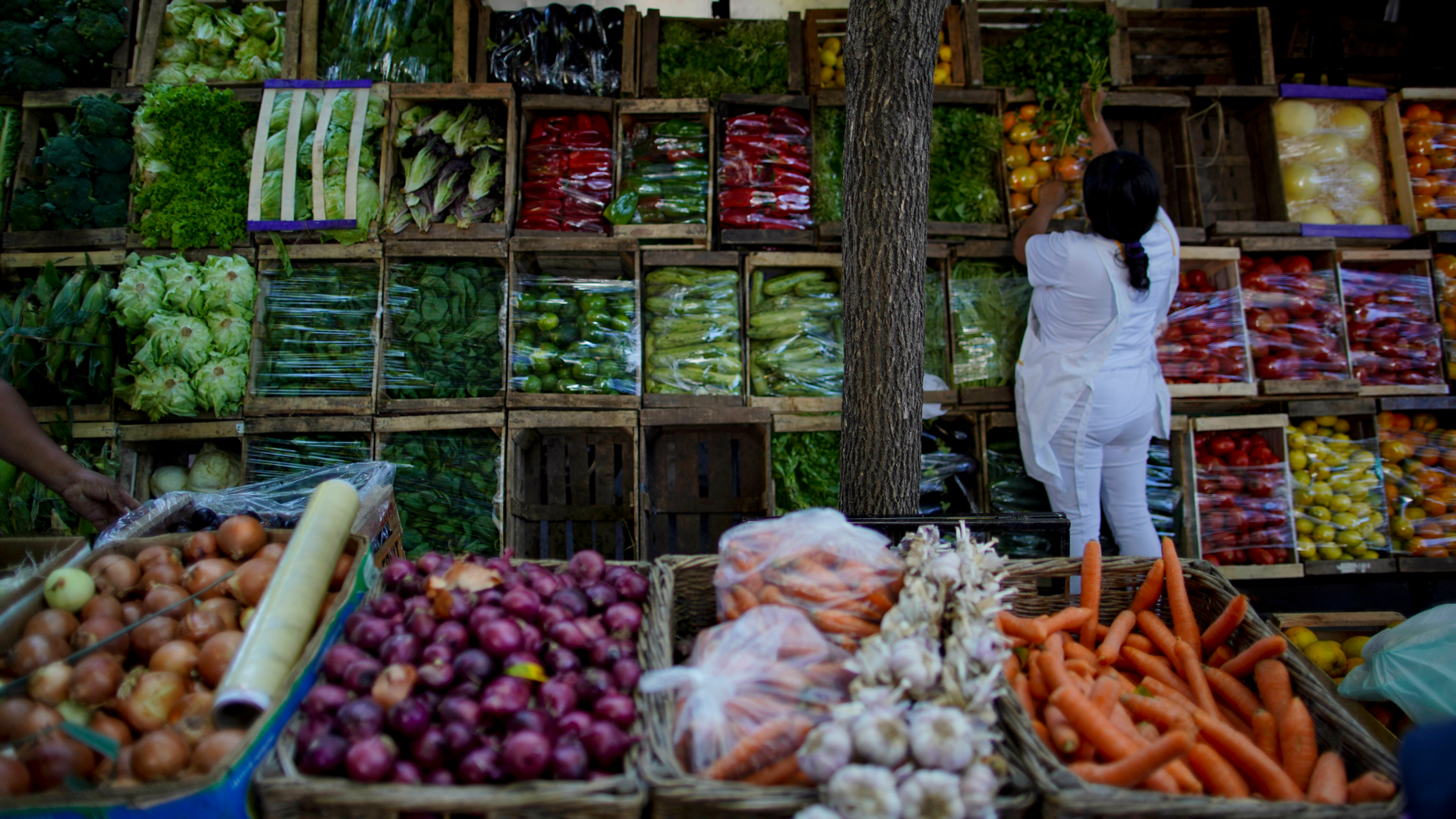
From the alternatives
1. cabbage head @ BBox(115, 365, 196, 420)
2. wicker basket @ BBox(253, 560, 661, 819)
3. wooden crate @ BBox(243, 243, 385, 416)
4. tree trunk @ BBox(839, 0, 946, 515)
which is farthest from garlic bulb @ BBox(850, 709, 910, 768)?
cabbage head @ BBox(115, 365, 196, 420)

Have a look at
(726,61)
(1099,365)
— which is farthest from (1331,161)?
(726,61)

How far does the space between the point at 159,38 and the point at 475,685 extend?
194 inches

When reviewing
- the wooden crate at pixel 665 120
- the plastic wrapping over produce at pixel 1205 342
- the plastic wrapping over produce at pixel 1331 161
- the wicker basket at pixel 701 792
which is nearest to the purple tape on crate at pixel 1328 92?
the plastic wrapping over produce at pixel 1331 161

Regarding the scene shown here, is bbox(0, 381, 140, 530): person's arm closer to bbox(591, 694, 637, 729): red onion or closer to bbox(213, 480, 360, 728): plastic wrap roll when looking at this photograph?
bbox(213, 480, 360, 728): plastic wrap roll

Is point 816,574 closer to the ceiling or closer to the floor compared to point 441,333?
closer to the floor

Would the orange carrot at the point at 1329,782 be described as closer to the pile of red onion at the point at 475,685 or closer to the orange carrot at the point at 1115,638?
the orange carrot at the point at 1115,638

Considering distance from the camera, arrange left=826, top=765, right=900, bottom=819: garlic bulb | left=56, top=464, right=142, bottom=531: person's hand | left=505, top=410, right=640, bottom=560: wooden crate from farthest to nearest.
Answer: left=505, top=410, right=640, bottom=560: wooden crate, left=56, top=464, right=142, bottom=531: person's hand, left=826, top=765, right=900, bottom=819: garlic bulb

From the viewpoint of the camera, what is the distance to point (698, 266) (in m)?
4.25

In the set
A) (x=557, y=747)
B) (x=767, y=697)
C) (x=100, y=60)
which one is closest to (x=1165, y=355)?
(x=767, y=697)

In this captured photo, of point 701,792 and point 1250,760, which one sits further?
point 1250,760

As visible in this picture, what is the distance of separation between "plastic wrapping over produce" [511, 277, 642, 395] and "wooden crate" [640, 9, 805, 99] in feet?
4.00

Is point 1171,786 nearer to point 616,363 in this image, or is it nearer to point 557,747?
point 557,747

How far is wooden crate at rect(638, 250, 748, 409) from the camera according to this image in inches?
156

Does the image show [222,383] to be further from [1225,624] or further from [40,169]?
[1225,624]
